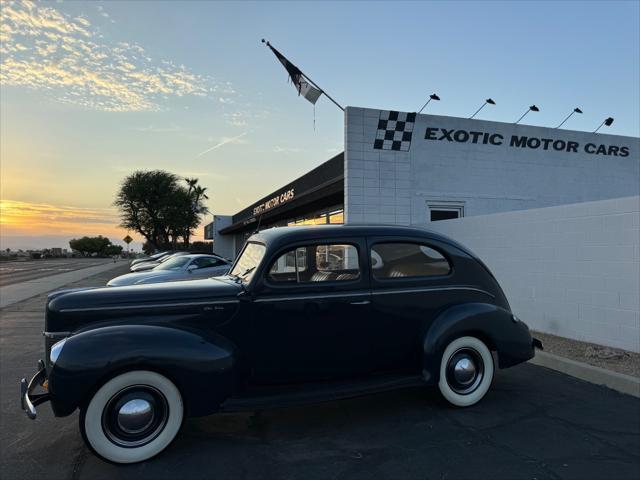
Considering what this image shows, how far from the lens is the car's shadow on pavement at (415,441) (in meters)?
2.96

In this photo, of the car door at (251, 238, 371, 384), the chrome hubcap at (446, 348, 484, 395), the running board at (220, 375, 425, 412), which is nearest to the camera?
the running board at (220, 375, 425, 412)

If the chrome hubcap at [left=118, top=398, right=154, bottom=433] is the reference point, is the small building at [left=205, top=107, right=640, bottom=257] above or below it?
above

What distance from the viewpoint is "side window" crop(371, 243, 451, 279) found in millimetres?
4035

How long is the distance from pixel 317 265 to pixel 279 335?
76 centimetres

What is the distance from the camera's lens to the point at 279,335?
3.63 m

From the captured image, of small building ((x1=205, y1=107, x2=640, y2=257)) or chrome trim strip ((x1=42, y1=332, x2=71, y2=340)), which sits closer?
chrome trim strip ((x1=42, y1=332, x2=71, y2=340))

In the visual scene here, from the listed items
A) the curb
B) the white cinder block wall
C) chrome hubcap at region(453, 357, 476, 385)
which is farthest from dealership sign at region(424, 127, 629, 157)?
chrome hubcap at region(453, 357, 476, 385)

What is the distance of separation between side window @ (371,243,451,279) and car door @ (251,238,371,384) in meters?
0.15

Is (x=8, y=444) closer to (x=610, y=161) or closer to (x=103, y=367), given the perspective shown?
(x=103, y=367)

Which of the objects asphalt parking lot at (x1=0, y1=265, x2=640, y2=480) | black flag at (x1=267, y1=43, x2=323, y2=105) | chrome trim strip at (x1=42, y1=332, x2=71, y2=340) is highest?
black flag at (x1=267, y1=43, x2=323, y2=105)

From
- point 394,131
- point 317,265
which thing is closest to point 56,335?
point 317,265

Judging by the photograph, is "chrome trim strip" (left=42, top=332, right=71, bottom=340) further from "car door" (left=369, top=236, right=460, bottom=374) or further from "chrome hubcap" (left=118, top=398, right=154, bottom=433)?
"car door" (left=369, top=236, right=460, bottom=374)

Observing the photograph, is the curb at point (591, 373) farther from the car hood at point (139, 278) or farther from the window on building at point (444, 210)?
the car hood at point (139, 278)

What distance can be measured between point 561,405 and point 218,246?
47.1m
